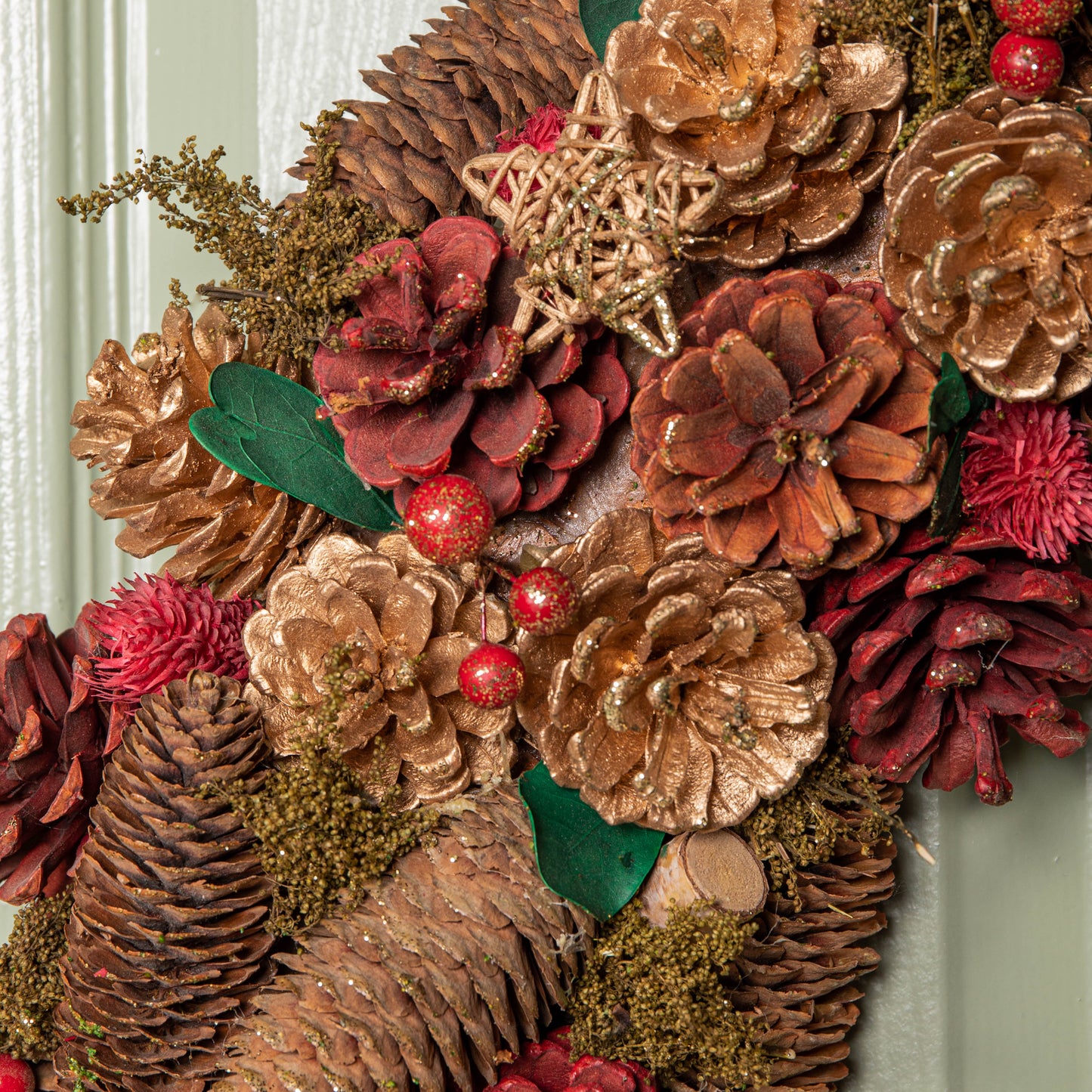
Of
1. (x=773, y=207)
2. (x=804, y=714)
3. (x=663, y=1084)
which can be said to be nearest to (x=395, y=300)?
(x=773, y=207)

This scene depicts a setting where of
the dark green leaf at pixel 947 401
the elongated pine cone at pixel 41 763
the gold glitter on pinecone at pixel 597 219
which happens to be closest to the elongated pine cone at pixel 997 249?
the dark green leaf at pixel 947 401

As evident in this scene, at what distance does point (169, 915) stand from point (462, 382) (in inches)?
14.3

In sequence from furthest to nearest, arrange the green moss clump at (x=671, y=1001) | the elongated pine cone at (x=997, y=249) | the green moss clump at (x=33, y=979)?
the green moss clump at (x=33, y=979) < the green moss clump at (x=671, y=1001) < the elongated pine cone at (x=997, y=249)

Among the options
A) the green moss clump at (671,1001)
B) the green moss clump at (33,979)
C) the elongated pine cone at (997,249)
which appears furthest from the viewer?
the green moss clump at (33,979)

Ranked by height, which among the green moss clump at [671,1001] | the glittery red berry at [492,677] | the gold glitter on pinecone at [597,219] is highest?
the gold glitter on pinecone at [597,219]

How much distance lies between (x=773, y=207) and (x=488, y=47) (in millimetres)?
221

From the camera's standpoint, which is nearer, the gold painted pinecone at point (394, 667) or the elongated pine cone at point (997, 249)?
the elongated pine cone at point (997, 249)

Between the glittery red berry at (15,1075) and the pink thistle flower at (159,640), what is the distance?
23 cm

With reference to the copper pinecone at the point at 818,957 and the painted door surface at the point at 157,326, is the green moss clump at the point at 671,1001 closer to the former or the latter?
the copper pinecone at the point at 818,957

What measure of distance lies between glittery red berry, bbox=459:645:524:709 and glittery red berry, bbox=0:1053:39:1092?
42 cm

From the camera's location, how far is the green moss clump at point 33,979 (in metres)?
0.74

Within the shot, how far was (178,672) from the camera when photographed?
74 cm

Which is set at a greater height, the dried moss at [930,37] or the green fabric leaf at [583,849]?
the dried moss at [930,37]

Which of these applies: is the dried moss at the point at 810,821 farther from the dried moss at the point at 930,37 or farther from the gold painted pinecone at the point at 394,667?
the dried moss at the point at 930,37
